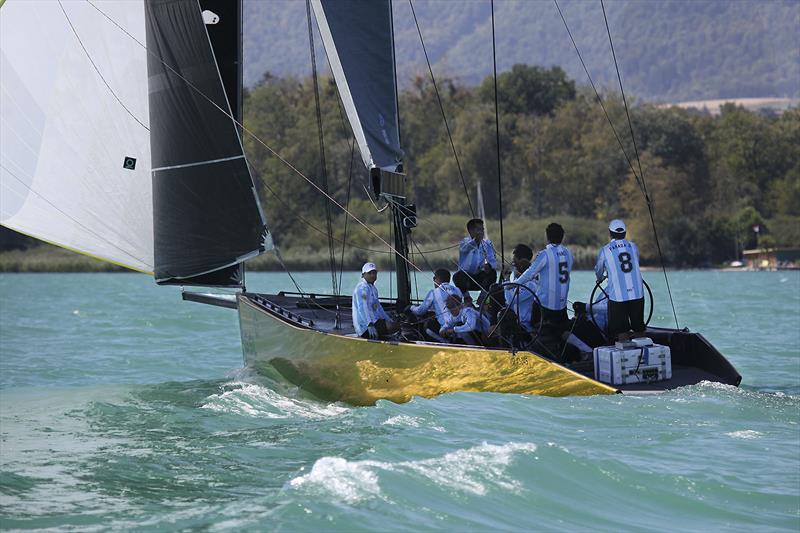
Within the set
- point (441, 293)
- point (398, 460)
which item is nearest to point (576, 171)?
point (441, 293)

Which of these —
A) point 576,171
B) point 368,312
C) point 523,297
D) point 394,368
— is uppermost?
point 576,171

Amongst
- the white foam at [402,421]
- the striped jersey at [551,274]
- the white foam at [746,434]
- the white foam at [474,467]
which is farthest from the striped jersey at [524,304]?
the white foam at [474,467]

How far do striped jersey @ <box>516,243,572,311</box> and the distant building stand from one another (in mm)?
62914

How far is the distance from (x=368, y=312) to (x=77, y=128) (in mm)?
4861

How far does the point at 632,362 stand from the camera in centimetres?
1092

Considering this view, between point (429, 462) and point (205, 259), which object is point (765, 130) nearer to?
point (205, 259)

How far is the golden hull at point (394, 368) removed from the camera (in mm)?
10719

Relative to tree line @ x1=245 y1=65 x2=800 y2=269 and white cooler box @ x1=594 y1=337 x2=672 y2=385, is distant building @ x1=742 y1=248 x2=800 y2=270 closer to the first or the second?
tree line @ x1=245 y1=65 x2=800 y2=269

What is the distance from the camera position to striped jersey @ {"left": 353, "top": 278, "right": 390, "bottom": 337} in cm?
1216

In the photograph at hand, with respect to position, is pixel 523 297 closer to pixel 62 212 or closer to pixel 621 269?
pixel 621 269

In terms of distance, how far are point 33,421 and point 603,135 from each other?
223 feet

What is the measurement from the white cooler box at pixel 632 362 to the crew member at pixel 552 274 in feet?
2.89

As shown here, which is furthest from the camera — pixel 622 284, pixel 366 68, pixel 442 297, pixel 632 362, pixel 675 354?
pixel 366 68

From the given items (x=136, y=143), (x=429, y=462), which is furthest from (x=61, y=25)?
(x=429, y=462)
